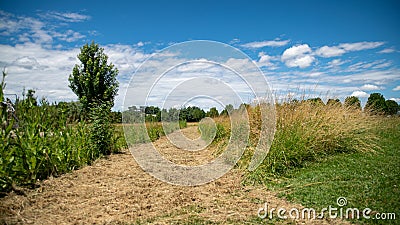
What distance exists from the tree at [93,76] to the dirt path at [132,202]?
52.5 ft

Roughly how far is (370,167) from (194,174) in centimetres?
303

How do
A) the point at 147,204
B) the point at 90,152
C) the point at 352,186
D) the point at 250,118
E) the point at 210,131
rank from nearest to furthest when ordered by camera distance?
the point at 147,204 → the point at 352,186 → the point at 90,152 → the point at 250,118 → the point at 210,131

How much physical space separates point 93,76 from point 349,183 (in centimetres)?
1945

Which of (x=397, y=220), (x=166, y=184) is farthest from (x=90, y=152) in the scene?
(x=397, y=220)

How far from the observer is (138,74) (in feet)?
19.0

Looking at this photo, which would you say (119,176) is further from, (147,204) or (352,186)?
(352,186)

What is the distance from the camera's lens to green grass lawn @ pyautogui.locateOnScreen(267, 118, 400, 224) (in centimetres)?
363

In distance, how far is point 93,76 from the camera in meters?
21.1

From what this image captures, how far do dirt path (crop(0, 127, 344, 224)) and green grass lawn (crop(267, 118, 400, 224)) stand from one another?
37cm

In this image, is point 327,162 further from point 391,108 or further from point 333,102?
point 391,108

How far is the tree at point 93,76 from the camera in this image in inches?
810

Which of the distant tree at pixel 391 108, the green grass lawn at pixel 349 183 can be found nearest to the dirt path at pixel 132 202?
the green grass lawn at pixel 349 183

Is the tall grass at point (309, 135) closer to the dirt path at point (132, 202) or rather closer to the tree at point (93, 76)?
the dirt path at point (132, 202)

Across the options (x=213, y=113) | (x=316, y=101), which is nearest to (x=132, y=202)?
(x=316, y=101)
